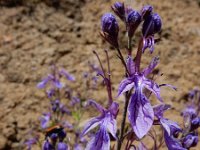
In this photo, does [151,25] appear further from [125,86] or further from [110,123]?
[110,123]

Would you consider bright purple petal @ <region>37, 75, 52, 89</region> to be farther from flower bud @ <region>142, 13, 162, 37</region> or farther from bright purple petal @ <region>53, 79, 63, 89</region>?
flower bud @ <region>142, 13, 162, 37</region>

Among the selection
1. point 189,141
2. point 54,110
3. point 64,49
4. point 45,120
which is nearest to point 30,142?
point 45,120

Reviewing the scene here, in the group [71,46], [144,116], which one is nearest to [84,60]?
[71,46]

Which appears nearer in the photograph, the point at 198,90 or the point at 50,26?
the point at 198,90

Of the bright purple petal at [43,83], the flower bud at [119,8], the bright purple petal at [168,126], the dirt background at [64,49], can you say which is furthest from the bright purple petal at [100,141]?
the dirt background at [64,49]

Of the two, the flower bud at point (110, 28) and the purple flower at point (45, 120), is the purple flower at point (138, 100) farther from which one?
the purple flower at point (45, 120)

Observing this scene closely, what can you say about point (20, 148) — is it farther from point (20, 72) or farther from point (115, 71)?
point (115, 71)

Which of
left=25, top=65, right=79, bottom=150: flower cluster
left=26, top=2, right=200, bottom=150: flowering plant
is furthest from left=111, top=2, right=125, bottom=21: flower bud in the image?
left=25, top=65, right=79, bottom=150: flower cluster
